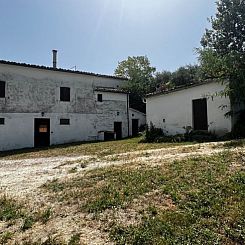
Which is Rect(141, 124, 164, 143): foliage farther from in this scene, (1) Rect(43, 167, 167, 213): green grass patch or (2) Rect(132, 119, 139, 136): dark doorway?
(1) Rect(43, 167, 167, 213): green grass patch

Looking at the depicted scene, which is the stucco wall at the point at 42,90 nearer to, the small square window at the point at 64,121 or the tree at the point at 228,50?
the small square window at the point at 64,121

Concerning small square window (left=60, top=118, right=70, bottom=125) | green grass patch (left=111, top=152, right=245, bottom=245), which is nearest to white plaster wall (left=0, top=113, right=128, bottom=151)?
small square window (left=60, top=118, right=70, bottom=125)

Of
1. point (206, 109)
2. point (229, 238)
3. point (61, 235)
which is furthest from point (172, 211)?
point (206, 109)

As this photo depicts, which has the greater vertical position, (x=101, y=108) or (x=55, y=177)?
(x=101, y=108)

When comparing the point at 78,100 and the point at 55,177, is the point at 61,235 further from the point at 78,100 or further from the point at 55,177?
the point at 78,100

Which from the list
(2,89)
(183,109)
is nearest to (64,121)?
(2,89)

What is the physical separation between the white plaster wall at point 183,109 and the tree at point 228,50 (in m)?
0.92

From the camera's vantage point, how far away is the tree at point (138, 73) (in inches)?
1233

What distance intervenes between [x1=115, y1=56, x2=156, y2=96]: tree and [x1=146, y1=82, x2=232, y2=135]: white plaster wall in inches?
382

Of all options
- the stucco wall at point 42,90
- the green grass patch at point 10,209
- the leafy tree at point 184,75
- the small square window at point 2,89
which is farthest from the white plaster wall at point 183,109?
the leafy tree at point 184,75

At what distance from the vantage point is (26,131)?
21.0 meters

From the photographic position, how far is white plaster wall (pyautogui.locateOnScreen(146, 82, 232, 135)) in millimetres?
16078

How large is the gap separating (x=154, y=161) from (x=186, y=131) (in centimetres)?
1018

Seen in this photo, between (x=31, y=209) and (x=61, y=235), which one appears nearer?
(x=61, y=235)
